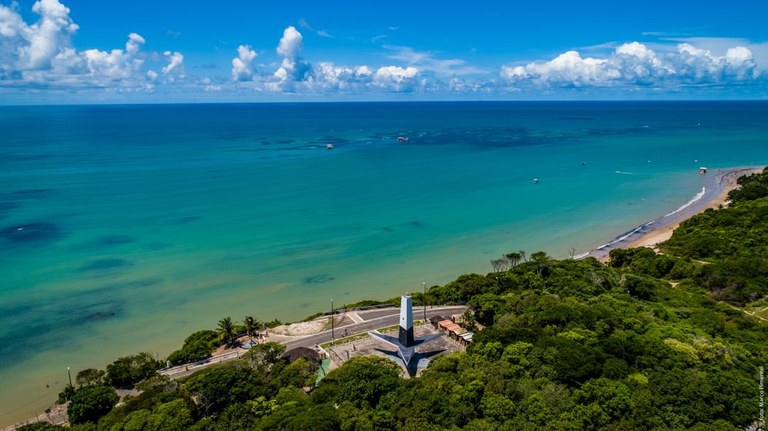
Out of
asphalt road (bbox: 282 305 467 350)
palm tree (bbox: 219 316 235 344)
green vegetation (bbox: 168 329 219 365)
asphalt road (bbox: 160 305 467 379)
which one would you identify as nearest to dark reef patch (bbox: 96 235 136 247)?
green vegetation (bbox: 168 329 219 365)

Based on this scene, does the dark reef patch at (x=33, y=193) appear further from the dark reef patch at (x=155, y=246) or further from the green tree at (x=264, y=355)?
the green tree at (x=264, y=355)

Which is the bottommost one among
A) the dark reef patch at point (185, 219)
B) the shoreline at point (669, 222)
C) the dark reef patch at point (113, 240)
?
the shoreline at point (669, 222)

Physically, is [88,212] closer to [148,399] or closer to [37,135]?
[148,399]

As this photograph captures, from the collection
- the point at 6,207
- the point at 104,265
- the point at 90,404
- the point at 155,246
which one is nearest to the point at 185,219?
the point at 155,246

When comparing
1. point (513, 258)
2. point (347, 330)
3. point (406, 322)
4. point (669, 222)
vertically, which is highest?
point (406, 322)

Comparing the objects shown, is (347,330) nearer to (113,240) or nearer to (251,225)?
(251,225)

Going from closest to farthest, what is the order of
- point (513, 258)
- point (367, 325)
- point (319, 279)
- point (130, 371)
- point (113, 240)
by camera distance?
1. point (130, 371)
2. point (367, 325)
3. point (319, 279)
4. point (513, 258)
5. point (113, 240)

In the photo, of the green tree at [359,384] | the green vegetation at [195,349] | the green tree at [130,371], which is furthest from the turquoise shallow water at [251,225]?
the green tree at [359,384]

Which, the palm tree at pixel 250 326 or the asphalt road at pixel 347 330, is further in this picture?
the palm tree at pixel 250 326
